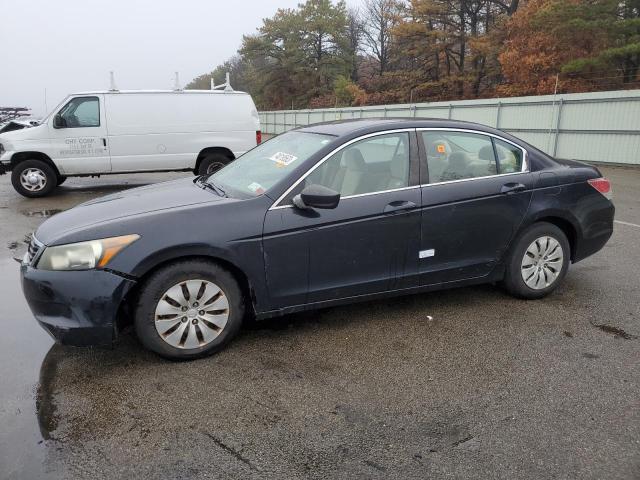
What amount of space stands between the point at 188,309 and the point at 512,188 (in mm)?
2706

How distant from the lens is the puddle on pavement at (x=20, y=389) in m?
2.48

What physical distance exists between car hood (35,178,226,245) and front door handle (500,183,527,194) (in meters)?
2.22

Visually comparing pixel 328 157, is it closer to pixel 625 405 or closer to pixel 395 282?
pixel 395 282

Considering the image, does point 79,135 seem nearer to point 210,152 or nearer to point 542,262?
point 210,152

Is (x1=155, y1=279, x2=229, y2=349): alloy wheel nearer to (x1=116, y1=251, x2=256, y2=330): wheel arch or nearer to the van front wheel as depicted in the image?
(x1=116, y1=251, x2=256, y2=330): wheel arch

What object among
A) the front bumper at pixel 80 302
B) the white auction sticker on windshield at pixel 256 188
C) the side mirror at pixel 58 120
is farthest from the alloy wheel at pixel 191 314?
the side mirror at pixel 58 120

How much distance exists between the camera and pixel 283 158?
13.2 ft

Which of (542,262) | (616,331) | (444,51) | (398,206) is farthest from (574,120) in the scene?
(444,51)

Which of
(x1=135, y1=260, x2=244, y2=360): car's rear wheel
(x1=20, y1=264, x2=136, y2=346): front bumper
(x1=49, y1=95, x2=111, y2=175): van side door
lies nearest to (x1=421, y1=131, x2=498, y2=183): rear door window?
(x1=135, y1=260, x2=244, y2=360): car's rear wheel

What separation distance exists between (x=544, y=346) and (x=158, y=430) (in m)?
2.61

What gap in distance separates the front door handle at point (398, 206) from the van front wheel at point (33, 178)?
352 inches

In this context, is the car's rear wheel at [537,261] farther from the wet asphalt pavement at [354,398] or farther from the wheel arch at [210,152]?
the wheel arch at [210,152]

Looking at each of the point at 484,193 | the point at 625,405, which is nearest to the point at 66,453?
the point at 625,405

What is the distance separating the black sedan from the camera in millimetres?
3227
